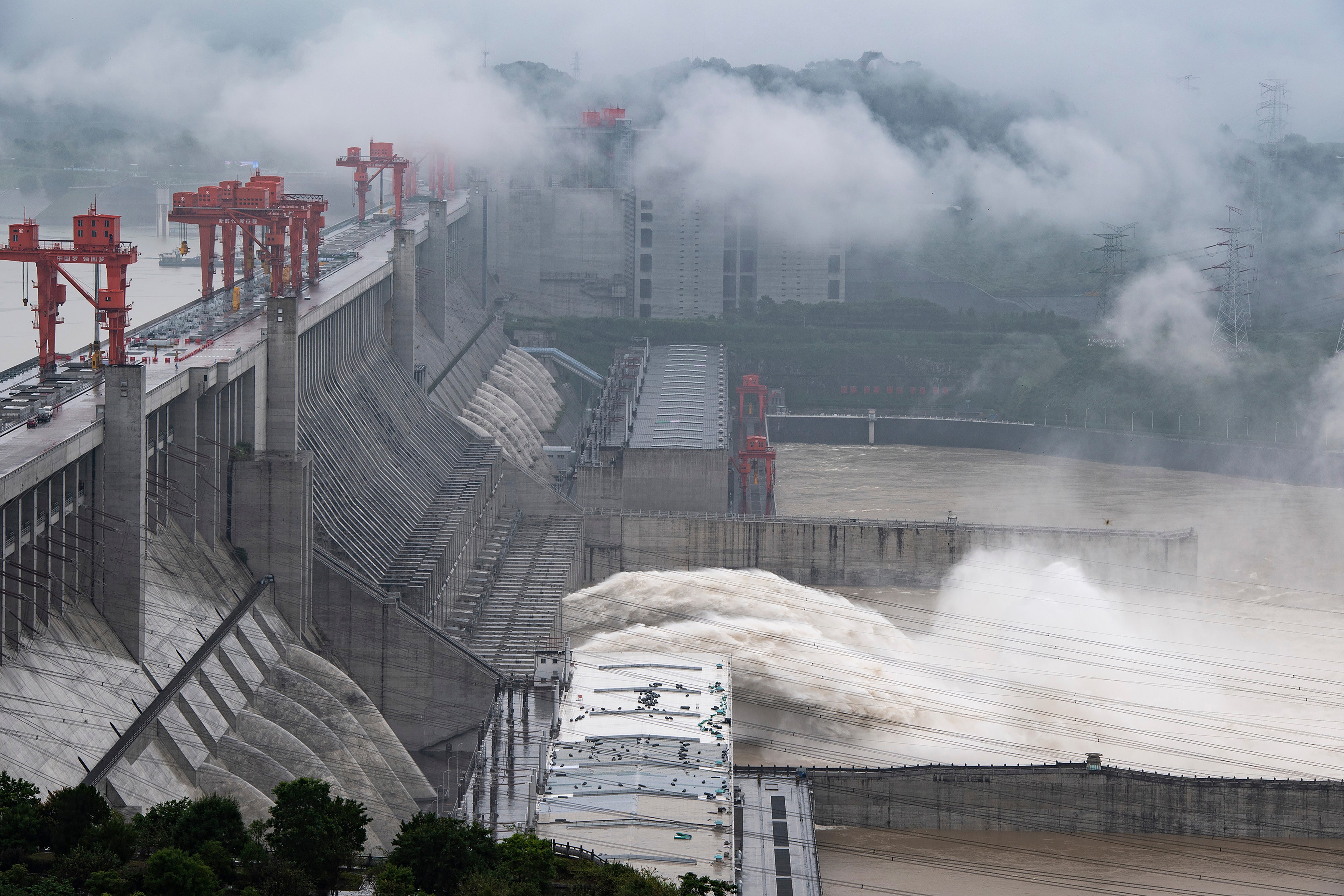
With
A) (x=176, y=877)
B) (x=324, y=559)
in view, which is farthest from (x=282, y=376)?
(x=176, y=877)

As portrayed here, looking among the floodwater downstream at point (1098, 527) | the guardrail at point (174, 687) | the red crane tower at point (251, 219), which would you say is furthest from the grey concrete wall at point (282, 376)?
the floodwater downstream at point (1098, 527)

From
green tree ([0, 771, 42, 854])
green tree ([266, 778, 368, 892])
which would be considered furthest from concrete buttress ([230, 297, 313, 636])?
green tree ([0, 771, 42, 854])

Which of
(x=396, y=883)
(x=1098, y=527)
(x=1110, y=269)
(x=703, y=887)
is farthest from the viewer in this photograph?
(x=1110, y=269)

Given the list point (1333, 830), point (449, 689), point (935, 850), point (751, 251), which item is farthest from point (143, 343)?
point (751, 251)

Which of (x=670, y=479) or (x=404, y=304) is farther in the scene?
(x=404, y=304)

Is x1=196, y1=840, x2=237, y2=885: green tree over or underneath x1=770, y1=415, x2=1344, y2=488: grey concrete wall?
underneath

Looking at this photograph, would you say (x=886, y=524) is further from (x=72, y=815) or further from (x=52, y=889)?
(x=52, y=889)

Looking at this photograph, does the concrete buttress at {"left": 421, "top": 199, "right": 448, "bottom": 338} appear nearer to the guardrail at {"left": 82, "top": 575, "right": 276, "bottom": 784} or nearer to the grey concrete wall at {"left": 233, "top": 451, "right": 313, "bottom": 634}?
the grey concrete wall at {"left": 233, "top": 451, "right": 313, "bottom": 634}
